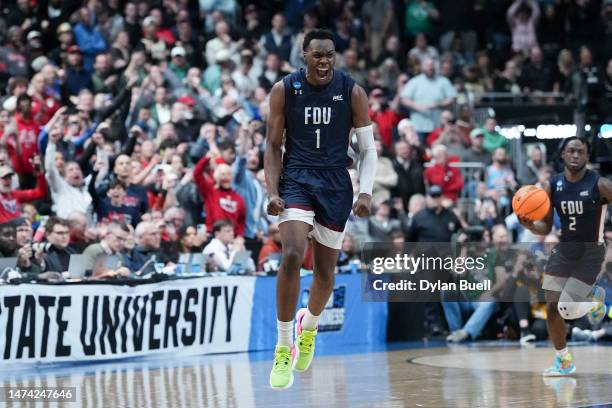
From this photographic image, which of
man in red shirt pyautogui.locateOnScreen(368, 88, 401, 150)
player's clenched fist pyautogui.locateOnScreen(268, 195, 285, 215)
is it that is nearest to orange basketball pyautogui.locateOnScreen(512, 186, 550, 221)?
player's clenched fist pyautogui.locateOnScreen(268, 195, 285, 215)

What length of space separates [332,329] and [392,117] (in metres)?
5.77

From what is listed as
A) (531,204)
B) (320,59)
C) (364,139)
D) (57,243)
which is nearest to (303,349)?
(364,139)

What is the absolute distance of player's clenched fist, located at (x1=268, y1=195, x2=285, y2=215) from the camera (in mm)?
9477

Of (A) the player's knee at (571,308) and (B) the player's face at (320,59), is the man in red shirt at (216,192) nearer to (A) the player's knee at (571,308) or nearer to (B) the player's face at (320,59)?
(A) the player's knee at (571,308)

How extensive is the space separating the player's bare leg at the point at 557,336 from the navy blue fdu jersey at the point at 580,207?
0.67m

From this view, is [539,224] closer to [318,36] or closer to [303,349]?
[303,349]

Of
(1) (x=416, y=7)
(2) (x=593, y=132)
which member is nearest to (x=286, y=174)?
(2) (x=593, y=132)

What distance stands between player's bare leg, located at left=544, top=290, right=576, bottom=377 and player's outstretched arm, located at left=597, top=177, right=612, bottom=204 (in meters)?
1.15

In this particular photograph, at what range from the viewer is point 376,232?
62.9 ft

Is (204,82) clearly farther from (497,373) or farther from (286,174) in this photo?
(286,174)

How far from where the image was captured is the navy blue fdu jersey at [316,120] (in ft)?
32.0

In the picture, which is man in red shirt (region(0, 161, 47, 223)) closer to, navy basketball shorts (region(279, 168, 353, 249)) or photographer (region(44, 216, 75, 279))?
photographer (region(44, 216, 75, 279))

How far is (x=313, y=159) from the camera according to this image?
9797 millimetres

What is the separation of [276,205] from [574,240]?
4863mm
